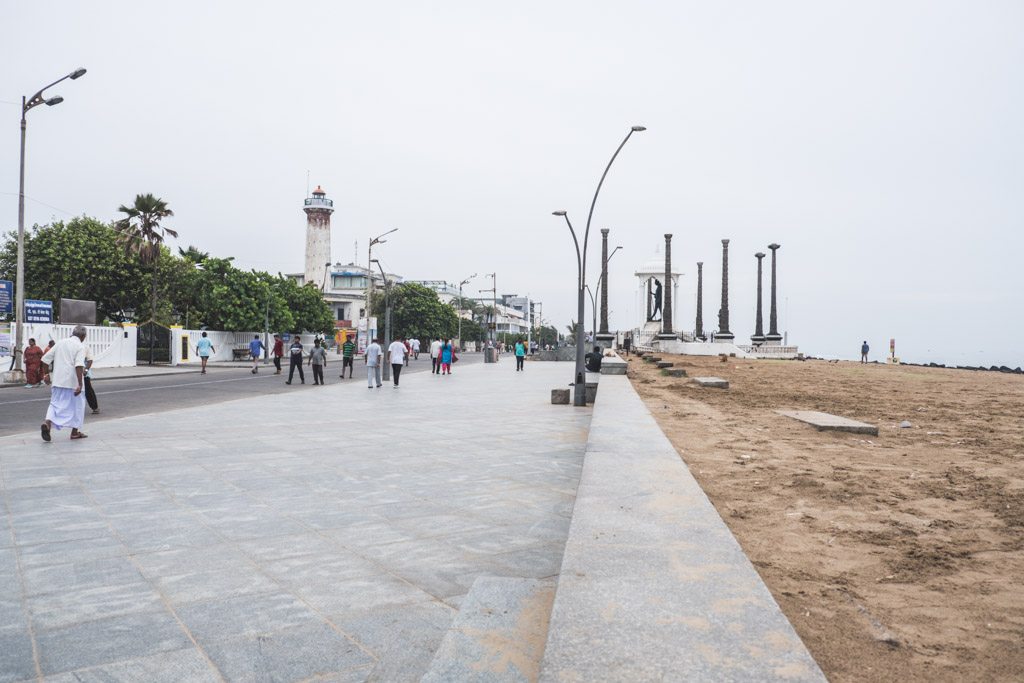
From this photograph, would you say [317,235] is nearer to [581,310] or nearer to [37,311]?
[37,311]

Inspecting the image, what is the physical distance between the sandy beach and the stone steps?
1.22 meters

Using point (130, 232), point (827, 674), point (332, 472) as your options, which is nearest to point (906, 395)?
point (332, 472)

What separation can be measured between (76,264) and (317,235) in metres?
43.7

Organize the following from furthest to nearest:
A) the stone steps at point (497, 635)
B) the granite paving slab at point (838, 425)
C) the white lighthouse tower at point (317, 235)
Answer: the white lighthouse tower at point (317, 235)
the granite paving slab at point (838, 425)
the stone steps at point (497, 635)

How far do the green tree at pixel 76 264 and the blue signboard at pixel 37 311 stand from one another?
14.0 meters

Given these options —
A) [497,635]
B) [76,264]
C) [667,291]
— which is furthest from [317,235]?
[497,635]

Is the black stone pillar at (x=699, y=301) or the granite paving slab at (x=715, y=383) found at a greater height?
the black stone pillar at (x=699, y=301)

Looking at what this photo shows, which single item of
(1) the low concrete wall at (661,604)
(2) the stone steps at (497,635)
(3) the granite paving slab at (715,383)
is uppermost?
(1) the low concrete wall at (661,604)

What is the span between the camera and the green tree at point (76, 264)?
132 feet

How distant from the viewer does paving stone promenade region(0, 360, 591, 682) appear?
3189 mm

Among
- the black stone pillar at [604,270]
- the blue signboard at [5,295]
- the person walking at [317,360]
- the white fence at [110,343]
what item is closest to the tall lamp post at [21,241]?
the blue signboard at [5,295]

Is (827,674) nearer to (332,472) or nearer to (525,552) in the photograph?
(525,552)

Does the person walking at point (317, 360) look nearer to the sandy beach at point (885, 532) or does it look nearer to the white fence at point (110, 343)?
the white fence at point (110, 343)

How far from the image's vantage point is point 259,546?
479 centimetres
